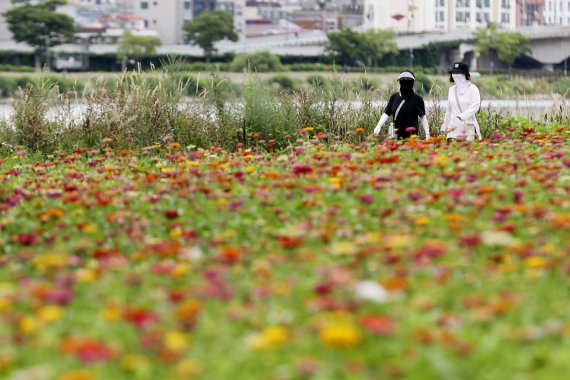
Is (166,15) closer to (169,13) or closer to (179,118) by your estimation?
(169,13)

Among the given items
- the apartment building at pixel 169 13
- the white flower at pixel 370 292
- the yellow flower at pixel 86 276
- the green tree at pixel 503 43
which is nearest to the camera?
the white flower at pixel 370 292

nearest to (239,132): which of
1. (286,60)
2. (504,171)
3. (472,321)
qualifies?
(504,171)

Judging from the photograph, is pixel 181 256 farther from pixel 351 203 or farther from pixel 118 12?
pixel 118 12

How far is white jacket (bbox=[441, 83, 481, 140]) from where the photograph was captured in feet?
40.8

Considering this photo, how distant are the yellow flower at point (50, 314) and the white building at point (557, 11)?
166422mm

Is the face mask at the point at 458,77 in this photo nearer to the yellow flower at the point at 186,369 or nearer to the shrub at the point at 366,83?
the shrub at the point at 366,83

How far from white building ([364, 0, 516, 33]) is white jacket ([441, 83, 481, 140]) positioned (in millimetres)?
115254

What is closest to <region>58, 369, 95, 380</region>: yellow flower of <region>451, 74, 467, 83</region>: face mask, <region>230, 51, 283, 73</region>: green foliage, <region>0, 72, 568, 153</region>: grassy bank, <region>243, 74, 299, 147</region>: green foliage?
<region>451, 74, 467, 83</region>: face mask

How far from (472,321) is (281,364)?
2.92 ft

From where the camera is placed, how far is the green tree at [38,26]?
3725 inches

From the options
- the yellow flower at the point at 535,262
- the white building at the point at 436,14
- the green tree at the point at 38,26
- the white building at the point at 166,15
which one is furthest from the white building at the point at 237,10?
the yellow flower at the point at 535,262

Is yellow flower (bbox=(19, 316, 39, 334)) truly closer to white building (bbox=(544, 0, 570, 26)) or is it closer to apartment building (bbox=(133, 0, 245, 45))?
apartment building (bbox=(133, 0, 245, 45))

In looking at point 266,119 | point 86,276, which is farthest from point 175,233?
point 266,119

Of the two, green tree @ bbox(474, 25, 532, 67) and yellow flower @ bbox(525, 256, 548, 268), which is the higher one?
green tree @ bbox(474, 25, 532, 67)
